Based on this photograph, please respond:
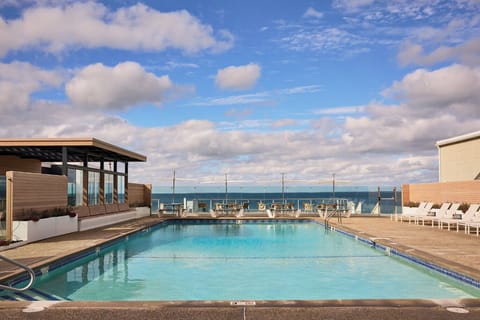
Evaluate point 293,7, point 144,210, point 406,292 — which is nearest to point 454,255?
point 406,292

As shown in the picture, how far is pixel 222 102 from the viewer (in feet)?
70.1

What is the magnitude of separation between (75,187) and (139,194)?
707 centimetres

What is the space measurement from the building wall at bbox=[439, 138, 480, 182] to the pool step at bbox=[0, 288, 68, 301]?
57.9 feet

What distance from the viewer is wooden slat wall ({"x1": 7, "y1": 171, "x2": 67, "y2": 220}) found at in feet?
31.8

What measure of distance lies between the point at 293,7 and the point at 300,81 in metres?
5.94

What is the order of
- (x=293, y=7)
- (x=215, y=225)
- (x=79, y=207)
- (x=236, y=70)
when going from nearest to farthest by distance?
(x=293, y=7)
(x=79, y=207)
(x=236, y=70)
(x=215, y=225)

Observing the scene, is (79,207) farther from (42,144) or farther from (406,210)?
(406,210)

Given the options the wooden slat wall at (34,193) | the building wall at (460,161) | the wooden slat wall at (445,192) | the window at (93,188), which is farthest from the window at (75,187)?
the building wall at (460,161)

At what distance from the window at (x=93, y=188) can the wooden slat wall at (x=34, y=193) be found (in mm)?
2856

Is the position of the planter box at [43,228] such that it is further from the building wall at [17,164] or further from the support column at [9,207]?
the building wall at [17,164]

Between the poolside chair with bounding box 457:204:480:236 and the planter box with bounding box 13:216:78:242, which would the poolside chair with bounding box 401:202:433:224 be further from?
the planter box with bounding box 13:216:78:242

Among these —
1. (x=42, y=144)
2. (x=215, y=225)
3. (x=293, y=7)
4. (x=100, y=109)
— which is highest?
(x=293, y=7)

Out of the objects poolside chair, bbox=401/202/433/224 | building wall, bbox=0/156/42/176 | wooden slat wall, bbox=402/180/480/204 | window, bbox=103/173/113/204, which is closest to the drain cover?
wooden slat wall, bbox=402/180/480/204

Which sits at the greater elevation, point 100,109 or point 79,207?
point 100,109
